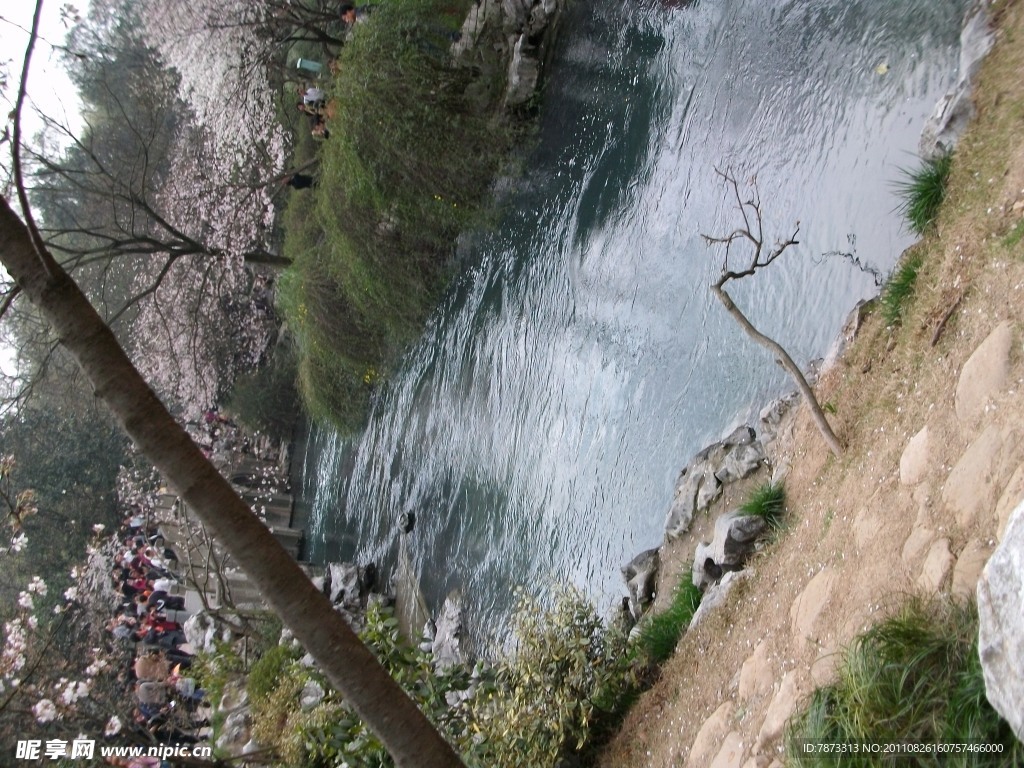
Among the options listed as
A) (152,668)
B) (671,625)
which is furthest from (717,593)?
(152,668)

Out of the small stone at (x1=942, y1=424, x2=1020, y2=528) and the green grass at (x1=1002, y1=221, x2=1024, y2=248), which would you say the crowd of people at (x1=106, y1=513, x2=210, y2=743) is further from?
the green grass at (x1=1002, y1=221, x2=1024, y2=248)

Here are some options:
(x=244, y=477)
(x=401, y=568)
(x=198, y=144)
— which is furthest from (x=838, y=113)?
(x=244, y=477)

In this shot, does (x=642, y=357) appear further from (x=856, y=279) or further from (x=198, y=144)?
(x=198, y=144)

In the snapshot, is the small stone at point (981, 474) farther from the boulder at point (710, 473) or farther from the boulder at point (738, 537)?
the boulder at point (710, 473)

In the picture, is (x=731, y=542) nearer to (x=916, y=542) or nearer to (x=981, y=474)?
(x=916, y=542)

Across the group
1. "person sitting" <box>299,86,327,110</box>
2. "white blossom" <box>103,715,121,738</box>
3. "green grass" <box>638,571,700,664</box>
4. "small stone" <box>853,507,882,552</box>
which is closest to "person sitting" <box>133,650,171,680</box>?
"white blossom" <box>103,715,121,738</box>

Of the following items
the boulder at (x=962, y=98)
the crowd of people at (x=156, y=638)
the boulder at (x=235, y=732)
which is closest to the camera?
the boulder at (x=962, y=98)

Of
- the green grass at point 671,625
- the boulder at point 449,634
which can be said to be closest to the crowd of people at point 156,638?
the boulder at point 449,634
